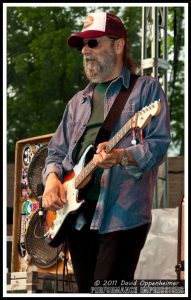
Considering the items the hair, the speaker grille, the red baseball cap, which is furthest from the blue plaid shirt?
the speaker grille

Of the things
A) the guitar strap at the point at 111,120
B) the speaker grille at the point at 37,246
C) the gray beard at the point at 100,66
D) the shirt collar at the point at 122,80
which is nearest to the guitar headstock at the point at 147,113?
the guitar strap at the point at 111,120

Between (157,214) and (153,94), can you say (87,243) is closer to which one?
(153,94)

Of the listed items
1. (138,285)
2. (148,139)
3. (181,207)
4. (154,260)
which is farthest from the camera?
(154,260)

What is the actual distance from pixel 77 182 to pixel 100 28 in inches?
42.4

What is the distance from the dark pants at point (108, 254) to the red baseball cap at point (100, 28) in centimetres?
133

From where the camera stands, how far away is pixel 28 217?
8.30 metres

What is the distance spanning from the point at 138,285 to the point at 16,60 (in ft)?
83.1

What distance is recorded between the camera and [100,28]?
5.66 metres

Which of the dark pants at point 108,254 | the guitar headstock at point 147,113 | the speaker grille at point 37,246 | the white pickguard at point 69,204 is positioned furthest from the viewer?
the speaker grille at point 37,246

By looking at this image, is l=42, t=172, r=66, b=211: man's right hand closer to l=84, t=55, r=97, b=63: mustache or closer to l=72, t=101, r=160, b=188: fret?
l=72, t=101, r=160, b=188: fret

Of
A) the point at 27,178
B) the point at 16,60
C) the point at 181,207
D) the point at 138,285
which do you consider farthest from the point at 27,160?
the point at 16,60

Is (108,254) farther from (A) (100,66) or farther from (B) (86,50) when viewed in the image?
(B) (86,50)

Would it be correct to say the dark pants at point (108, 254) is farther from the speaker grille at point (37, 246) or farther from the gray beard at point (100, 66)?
the speaker grille at point (37, 246)

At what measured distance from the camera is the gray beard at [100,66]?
5715 mm
